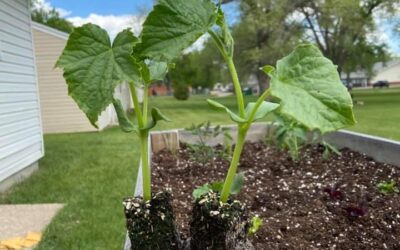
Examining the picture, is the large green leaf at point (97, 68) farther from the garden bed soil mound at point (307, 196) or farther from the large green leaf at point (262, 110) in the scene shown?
the garden bed soil mound at point (307, 196)

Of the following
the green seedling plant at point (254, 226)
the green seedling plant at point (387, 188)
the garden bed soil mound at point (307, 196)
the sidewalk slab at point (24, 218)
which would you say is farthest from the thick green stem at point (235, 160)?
the sidewalk slab at point (24, 218)

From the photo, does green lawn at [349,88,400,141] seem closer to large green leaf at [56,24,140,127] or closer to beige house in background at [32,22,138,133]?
beige house in background at [32,22,138,133]

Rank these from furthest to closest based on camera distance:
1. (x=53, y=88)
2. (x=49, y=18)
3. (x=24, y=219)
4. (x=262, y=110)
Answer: (x=49, y=18)
(x=53, y=88)
(x=24, y=219)
(x=262, y=110)

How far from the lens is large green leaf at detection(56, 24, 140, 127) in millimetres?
1243

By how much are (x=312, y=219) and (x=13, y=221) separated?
2671 millimetres

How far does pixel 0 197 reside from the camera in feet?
16.3

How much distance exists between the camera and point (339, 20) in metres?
23.6

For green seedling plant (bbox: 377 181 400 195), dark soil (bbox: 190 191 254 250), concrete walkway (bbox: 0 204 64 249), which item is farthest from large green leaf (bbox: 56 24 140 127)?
Answer: concrete walkway (bbox: 0 204 64 249)

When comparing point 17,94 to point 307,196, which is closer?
point 307,196

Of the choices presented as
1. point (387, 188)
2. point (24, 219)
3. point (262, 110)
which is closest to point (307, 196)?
point (387, 188)

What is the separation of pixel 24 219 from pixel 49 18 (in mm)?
24300

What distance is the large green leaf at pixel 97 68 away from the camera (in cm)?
124

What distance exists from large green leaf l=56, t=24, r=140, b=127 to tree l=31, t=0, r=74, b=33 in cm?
2309

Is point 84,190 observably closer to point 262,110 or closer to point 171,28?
point 262,110
